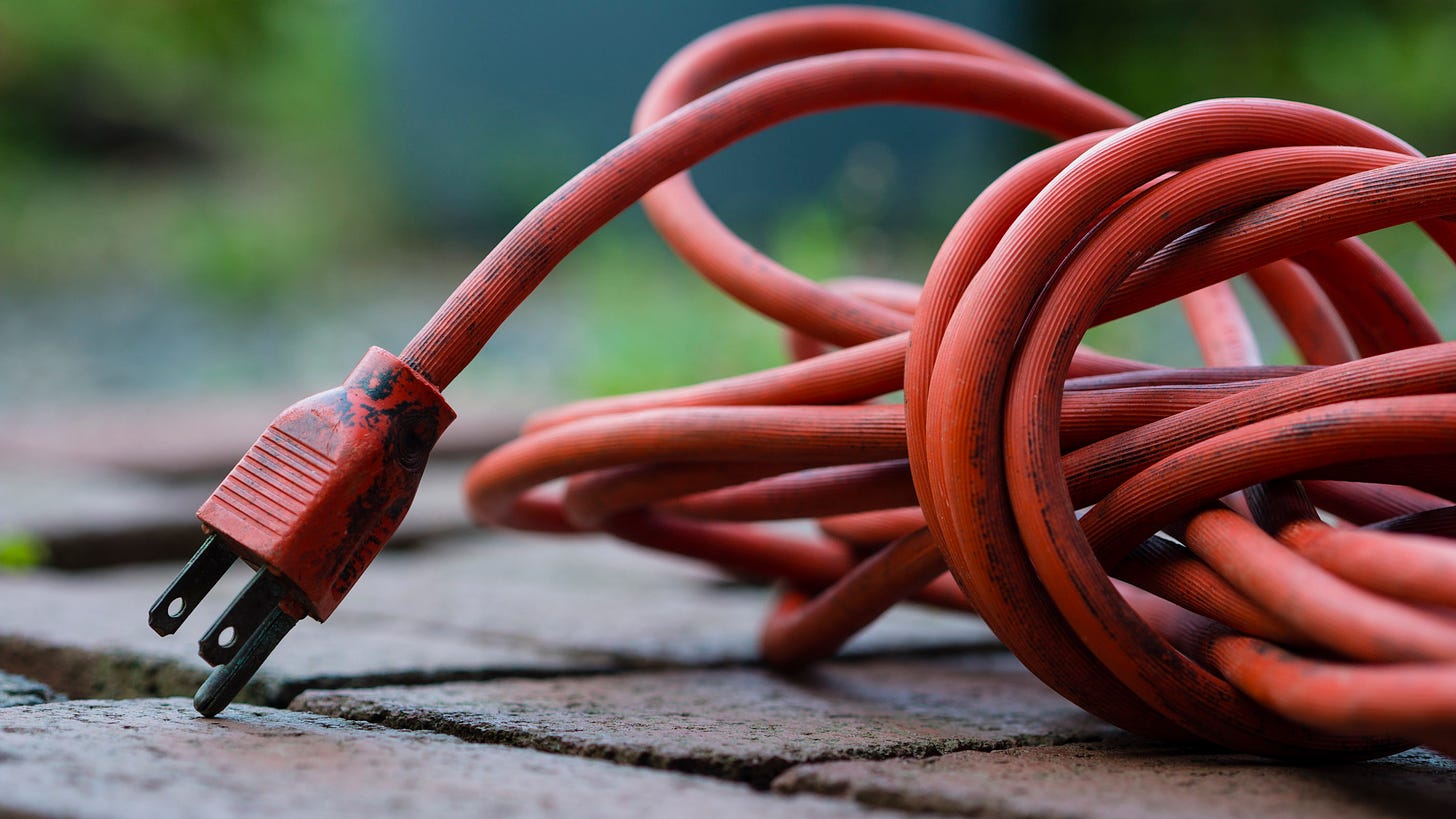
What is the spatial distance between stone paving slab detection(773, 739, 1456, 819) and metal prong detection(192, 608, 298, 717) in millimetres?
Result: 289

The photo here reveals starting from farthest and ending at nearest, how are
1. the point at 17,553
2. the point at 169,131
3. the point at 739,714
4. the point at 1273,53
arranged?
the point at 169,131 < the point at 1273,53 < the point at 17,553 < the point at 739,714

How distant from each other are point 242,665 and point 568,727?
189 mm

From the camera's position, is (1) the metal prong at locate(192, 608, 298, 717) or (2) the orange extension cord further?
(1) the metal prong at locate(192, 608, 298, 717)

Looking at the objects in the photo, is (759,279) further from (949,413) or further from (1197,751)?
(1197,751)

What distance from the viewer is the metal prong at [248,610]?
2.40ft

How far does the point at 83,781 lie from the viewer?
621 mm

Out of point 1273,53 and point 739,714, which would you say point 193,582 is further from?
point 1273,53

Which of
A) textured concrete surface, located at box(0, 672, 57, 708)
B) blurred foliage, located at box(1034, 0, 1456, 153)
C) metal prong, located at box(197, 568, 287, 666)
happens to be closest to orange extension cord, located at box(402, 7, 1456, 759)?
metal prong, located at box(197, 568, 287, 666)

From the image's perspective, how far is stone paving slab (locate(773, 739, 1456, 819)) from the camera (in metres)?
0.62

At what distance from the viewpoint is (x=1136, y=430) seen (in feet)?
2.38

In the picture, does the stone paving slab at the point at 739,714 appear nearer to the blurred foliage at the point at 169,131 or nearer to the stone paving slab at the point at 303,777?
the stone paving slab at the point at 303,777

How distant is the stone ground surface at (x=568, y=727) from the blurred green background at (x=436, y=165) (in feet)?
5.44

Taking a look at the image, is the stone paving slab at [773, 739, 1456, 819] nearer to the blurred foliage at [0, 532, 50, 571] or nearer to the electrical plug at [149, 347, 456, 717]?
the electrical plug at [149, 347, 456, 717]

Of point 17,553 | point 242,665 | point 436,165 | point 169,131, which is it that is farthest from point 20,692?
point 169,131
